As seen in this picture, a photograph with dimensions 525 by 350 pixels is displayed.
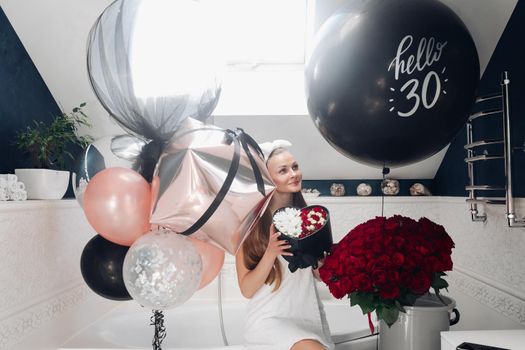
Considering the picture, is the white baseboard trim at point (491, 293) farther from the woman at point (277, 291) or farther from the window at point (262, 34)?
the window at point (262, 34)

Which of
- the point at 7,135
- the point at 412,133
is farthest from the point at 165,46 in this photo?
the point at 7,135

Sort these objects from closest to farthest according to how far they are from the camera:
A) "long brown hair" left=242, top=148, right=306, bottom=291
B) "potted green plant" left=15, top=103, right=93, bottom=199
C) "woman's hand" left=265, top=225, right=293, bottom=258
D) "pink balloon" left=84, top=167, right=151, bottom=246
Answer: "pink balloon" left=84, top=167, right=151, bottom=246 → "woman's hand" left=265, top=225, right=293, bottom=258 → "long brown hair" left=242, top=148, right=306, bottom=291 → "potted green plant" left=15, top=103, right=93, bottom=199

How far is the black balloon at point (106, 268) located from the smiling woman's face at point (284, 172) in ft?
2.31

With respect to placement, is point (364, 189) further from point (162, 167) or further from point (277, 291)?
point (162, 167)

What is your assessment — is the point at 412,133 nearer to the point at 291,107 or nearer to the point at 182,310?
the point at 291,107

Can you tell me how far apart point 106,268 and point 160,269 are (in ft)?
0.93

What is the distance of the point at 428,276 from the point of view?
117 centimetres

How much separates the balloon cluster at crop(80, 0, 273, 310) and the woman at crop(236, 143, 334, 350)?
0.36 meters

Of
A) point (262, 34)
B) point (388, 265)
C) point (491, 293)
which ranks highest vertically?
point (262, 34)

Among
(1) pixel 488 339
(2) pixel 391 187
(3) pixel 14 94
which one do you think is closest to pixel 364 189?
(2) pixel 391 187

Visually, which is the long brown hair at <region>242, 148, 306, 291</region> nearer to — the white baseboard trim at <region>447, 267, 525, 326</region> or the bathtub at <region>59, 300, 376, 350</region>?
the bathtub at <region>59, 300, 376, 350</region>

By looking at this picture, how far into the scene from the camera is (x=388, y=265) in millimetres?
1142

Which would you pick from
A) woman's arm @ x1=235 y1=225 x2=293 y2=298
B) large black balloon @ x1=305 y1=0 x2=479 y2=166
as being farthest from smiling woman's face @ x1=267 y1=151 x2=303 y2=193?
large black balloon @ x1=305 y1=0 x2=479 y2=166

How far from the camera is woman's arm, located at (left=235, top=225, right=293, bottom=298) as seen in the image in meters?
1.45
